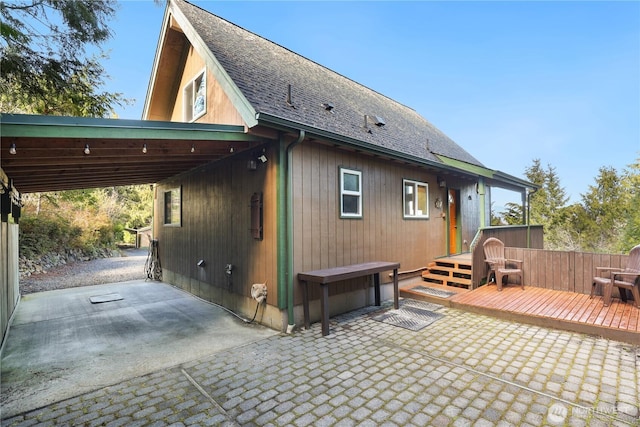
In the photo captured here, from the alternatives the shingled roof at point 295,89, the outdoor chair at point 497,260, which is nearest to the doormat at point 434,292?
the outdoor chair at point 497,260

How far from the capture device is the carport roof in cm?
288

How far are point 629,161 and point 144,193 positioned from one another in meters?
32.7

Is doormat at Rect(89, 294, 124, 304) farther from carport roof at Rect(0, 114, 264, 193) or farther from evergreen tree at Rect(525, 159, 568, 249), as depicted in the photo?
evergreen tree at Rect(525, 159, 568, 249)

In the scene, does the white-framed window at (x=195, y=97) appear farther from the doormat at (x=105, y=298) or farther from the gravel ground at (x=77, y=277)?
the gravel ground at (x=77, y=277)

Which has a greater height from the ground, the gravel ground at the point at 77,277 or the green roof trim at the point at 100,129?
the green roof trim at the point at 100,129

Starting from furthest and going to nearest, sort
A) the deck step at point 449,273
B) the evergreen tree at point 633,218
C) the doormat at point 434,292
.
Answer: the evergreen tree at point 633,218 → the deck step at point 449,273 → the doormat at point 434,292

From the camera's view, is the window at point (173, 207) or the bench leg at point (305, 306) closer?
the bench leg at point (305, 306)

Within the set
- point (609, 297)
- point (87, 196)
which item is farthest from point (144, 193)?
point (609, 297)

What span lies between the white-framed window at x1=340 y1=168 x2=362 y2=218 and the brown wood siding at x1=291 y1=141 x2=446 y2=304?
10cm

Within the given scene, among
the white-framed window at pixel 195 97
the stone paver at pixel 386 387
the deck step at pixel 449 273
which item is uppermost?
the white-framed window at pixel 195 97

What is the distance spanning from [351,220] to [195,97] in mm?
4686

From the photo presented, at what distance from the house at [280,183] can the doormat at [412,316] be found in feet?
2.30

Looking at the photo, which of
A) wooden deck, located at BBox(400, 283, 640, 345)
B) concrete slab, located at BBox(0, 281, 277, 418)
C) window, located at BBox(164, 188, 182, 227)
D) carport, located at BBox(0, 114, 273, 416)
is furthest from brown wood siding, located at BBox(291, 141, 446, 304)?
window, located at BBox(164, 188, 182, 227)

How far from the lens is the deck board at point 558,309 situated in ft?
13.0
